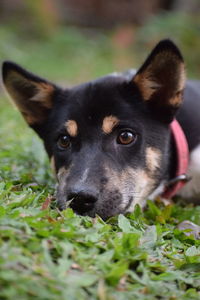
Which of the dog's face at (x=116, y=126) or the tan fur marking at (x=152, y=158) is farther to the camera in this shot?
the tan fur marking at (x=152, y=158)

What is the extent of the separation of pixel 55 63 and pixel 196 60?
4270mm

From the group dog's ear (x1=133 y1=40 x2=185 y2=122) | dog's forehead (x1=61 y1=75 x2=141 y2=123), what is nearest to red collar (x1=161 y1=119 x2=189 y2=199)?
dog's ear (x1=133 y1=40 x2=185 y2=122)

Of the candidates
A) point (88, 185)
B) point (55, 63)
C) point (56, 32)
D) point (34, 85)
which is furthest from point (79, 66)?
point (88, 185)

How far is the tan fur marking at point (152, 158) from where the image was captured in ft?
13.2

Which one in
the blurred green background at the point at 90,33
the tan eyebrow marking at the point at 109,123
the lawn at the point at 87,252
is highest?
the blurred green background at the point at 90,33

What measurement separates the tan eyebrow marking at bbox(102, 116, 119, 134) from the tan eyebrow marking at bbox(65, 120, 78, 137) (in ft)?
0.76

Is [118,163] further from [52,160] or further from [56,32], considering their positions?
[56,32]

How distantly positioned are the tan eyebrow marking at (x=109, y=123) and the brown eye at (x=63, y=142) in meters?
0.35

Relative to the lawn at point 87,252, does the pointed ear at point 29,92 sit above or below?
above

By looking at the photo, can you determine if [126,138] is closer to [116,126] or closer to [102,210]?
[116,126]

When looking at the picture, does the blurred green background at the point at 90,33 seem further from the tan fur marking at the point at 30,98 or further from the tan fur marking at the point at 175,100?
the tan fur marking at the point at 175,100

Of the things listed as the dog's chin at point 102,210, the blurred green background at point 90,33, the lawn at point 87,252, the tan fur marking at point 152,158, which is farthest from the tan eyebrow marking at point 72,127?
the blurred green background at point 90,33

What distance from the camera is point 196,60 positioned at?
13422mm

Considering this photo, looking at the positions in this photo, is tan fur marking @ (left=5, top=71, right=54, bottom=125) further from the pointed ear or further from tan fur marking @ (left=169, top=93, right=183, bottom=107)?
tan fur marking @ (left=169, top=93, right=183, bottom=107)
